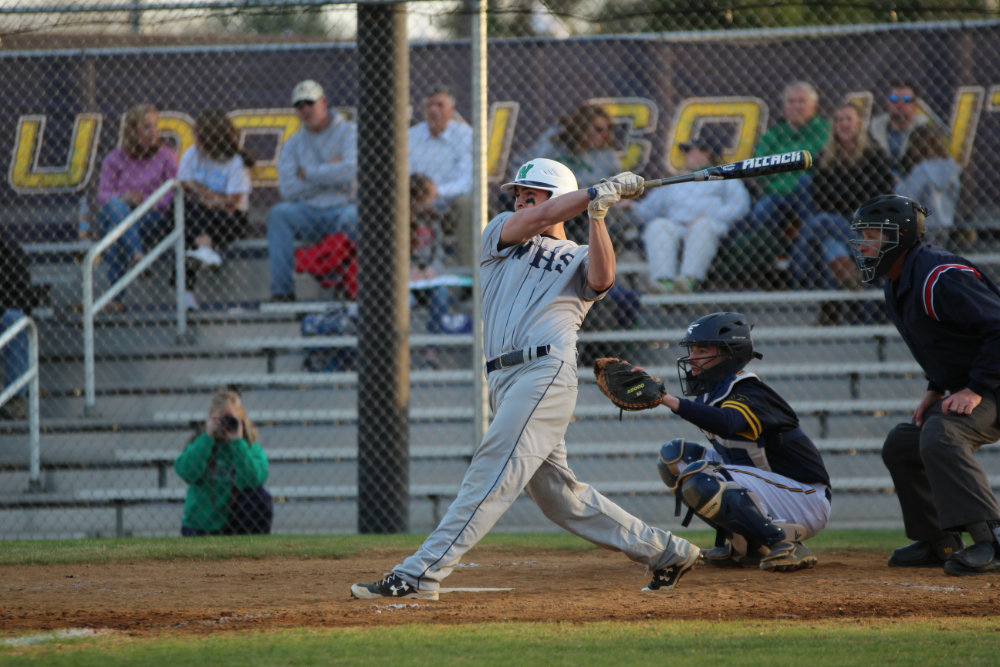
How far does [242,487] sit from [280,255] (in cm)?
253

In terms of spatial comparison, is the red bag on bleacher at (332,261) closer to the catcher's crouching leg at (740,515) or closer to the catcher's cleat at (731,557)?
the catcher's cleat at (731,557)

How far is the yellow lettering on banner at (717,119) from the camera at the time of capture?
32.1ft

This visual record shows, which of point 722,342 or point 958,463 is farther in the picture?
point 722,342

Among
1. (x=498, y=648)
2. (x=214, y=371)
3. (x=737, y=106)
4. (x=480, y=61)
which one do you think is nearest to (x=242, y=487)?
(x=214, y=371)

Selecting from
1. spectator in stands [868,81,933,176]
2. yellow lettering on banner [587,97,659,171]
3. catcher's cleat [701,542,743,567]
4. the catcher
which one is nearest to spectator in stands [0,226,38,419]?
yellow lettering on banner [587,97,659,171]

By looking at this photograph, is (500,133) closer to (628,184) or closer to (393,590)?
(628,184)

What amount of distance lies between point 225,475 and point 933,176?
618 cm

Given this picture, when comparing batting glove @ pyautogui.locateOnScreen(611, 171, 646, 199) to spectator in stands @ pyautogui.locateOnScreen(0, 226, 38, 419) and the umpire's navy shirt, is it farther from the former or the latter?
spectator in stands @ pyautogui.locateOnScreen(0, 226, 38, 419)

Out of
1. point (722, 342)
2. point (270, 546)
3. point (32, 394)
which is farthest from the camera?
point (32, 394)

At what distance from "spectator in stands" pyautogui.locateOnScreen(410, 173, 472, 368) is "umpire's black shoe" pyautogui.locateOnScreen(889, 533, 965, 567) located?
448 centimetres

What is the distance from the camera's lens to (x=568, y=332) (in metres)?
4.29

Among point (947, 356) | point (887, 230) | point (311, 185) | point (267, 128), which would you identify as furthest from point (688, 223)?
point (947, 356)

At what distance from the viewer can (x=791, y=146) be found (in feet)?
29.6

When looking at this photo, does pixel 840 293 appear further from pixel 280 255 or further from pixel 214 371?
pixel 214 371
